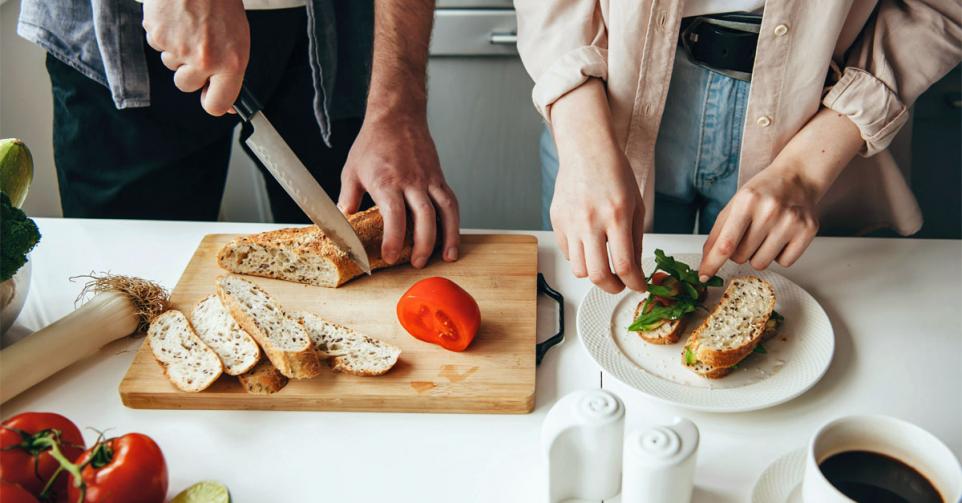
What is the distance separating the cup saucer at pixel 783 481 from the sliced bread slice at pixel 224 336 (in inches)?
28.1

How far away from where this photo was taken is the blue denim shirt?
1539mm

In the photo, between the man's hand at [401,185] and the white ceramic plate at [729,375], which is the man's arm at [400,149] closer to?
the man's hand at [401,185]

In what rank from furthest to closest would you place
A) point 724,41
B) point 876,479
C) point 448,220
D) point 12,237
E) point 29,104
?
point 29,104
point 448,220
point 724,41
point 12,237
point 876,479

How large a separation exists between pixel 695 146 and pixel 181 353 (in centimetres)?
97

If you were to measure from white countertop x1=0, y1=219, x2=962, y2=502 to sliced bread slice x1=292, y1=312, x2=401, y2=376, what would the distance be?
7 centimetres

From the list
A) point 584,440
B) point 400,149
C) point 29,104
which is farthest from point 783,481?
point 29,104

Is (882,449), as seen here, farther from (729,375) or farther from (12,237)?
(12,237)

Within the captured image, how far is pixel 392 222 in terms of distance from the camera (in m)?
1.41

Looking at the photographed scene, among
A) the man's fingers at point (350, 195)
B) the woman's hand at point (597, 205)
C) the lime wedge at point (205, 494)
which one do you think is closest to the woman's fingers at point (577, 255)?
the woman's hand at point (597, 205)

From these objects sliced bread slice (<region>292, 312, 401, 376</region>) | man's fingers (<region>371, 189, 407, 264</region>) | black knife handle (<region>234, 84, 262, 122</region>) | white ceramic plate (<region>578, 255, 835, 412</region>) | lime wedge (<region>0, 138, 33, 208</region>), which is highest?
black knife handle (<region>234, 84, 262, 122</region>)

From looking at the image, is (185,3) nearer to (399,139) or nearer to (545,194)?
(399,139)

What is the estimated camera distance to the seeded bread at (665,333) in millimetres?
1197

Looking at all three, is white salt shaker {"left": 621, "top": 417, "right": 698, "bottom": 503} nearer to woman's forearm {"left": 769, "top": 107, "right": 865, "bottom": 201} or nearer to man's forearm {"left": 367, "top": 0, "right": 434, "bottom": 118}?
woman's forearm {"left": 769, "top": 107, "right": 865, "bottom": 201}

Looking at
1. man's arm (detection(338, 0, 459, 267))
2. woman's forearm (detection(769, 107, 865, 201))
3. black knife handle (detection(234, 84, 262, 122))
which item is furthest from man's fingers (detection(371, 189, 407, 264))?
woman's forearm (detection(769, 107, 865, 201))
